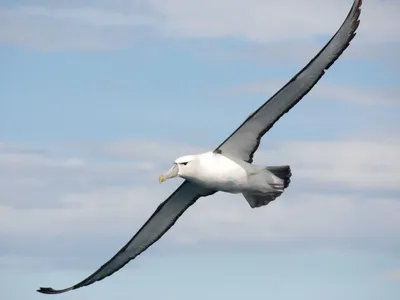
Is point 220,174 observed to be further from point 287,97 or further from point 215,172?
point 287,97

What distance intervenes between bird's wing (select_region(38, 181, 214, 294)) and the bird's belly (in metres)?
1.83

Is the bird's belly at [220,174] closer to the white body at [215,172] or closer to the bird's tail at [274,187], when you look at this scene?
the white body at [215,172]

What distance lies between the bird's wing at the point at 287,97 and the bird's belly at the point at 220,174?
14.7 inches

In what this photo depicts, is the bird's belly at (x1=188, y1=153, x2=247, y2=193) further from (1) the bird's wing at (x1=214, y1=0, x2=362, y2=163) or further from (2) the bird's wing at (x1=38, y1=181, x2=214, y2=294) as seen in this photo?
(2) the bird's wing at (x1=38, y1=181, x2=214, y2=294)

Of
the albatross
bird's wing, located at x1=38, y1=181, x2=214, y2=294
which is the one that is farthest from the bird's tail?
bird's wing, located at x1=38, y1=181, x2=214, y2=294

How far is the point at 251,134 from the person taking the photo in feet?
79.9

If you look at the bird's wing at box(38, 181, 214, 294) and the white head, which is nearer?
the white head

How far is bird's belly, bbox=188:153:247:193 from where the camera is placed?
2361cm

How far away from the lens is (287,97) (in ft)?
78.9

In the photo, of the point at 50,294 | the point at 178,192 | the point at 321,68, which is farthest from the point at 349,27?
the point at 50,294

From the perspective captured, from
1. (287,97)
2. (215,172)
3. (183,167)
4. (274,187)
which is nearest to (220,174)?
(215,172)

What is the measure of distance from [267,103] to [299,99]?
681 millimetres

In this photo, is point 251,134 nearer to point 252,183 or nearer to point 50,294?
point 252,183

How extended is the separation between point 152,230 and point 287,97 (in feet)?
15.0
